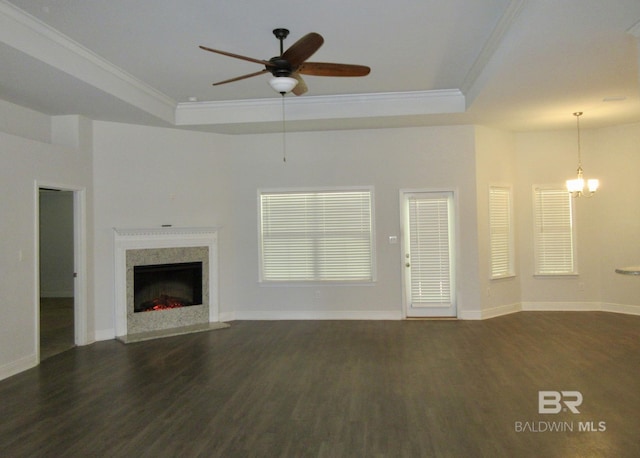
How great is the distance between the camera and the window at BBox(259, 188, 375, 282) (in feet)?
23.0

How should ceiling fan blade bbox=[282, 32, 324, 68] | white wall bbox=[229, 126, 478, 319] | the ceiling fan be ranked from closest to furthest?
ceiling fan blade bbox=[282, 32, 324, 68], the ceiling fan, white wall bbox=[229, 126, 478, 319]

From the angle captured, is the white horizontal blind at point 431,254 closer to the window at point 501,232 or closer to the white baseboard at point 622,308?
the window at point 501,232

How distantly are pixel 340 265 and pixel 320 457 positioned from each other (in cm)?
428

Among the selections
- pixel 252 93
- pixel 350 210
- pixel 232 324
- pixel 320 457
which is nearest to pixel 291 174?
pixel 350 210

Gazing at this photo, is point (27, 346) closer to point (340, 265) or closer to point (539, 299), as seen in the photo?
point (340, 265)

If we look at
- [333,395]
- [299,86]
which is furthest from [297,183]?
[333,395]

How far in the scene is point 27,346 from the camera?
4.87 metres

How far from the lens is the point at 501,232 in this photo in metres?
7.18

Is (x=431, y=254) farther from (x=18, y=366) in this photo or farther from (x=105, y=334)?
(x=18, y=366)

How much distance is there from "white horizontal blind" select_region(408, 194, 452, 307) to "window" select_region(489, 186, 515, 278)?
725 millimetres

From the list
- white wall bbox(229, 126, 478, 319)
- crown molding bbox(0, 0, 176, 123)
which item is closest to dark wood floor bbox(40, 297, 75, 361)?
white wall bbox(229, 126, 478, 319)

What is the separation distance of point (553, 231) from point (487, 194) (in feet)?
4.67

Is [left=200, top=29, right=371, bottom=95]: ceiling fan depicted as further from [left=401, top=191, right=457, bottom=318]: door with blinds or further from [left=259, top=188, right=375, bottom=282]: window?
[left=401, top=191, right=457, bottom=318]: door with blinds

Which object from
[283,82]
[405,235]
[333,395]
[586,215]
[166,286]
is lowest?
[333,395]
